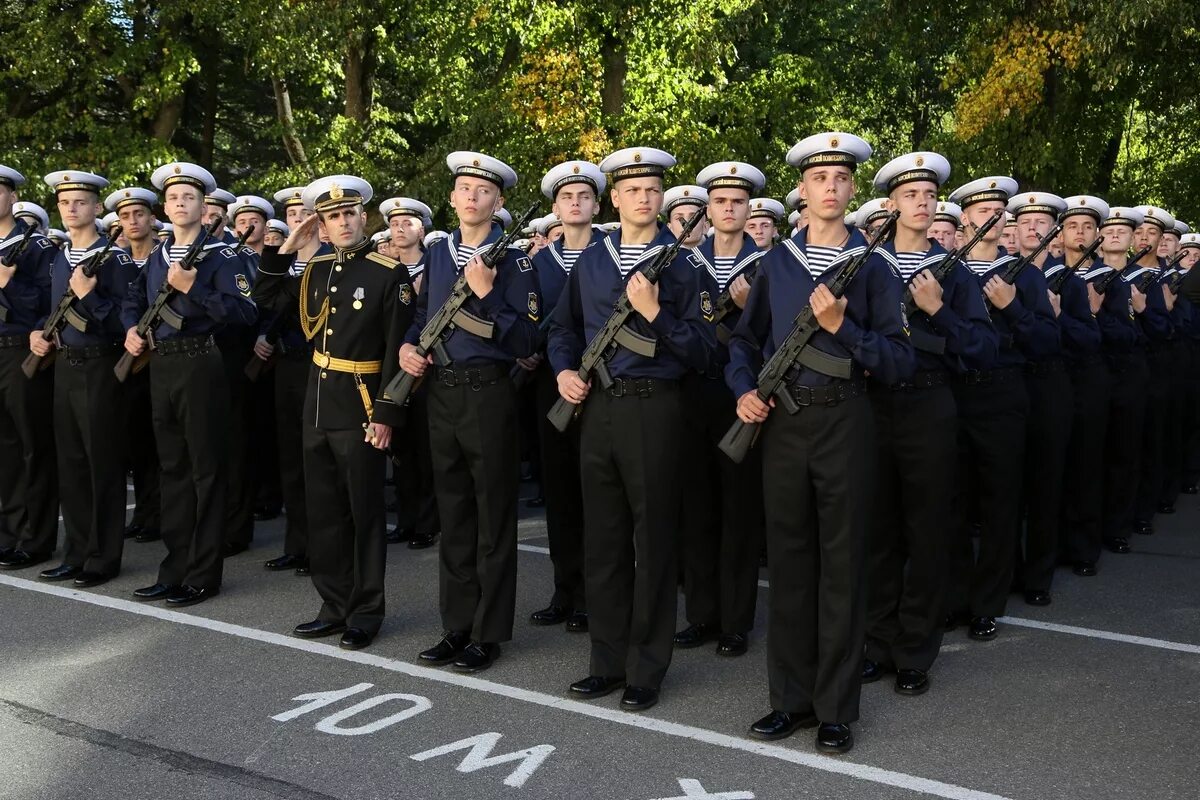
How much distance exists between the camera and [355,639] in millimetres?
6266

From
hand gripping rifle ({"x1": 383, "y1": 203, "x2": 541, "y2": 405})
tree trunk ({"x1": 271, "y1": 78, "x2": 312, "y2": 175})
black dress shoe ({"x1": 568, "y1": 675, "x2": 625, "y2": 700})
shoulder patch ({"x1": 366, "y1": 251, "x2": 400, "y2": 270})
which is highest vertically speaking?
tree trunk ({"x1": 271, "y1": 78, "x2": 312, "y2": 175})

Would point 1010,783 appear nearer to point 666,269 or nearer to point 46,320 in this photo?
point 666,269

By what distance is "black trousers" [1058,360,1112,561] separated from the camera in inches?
311

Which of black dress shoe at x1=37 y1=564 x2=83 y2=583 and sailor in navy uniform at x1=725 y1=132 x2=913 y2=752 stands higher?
sailor in navy uniform at x1=725 y1=132 x2=913 y2=752

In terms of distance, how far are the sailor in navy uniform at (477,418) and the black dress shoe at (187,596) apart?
5.79 feet

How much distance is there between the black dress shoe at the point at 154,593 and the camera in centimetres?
716

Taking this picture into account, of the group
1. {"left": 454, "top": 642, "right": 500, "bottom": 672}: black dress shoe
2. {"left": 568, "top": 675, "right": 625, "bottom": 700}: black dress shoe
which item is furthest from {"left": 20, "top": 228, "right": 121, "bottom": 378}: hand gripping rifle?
{"left": 568, "top": 675, "right": 625, "bottom": 700}: black dress shoe

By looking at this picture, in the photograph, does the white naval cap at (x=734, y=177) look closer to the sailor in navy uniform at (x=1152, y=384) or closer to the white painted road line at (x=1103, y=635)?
the white painted road line at (x=1103, y=635)

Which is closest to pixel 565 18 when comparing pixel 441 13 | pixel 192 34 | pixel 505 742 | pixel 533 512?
pixel 441 13

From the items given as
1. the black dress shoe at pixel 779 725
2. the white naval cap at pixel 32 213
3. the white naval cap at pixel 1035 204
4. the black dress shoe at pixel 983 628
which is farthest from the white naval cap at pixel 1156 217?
the white naval cap at pixel 32 213

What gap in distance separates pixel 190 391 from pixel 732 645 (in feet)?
10.6

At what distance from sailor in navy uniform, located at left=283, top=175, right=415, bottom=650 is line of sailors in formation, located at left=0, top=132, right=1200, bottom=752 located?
0.05ft

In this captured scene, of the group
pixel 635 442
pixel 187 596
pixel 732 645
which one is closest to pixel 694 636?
pixel 732 645

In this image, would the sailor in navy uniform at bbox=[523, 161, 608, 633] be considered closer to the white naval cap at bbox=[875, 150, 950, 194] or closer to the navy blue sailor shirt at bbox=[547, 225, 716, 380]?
the navy blue sailor shirt at bbox=[547, 225, 716, 380]
